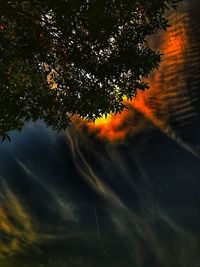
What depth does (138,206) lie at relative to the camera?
1902 inches

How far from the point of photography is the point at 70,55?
19375mm

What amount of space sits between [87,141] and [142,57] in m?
20.6

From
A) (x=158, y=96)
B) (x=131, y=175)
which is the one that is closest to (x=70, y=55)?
(x=158, y=96)

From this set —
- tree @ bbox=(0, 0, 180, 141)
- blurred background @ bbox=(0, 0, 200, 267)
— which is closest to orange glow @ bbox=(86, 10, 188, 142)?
blurred background @ bbox=(0, 0, 200, 267)

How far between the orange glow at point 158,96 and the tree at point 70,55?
906cm

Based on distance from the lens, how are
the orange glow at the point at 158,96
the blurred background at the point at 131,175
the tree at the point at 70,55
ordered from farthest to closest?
the blurred background at the point at 131,175, the orange glow at the point at 158,96, the tree at the point at 70,55

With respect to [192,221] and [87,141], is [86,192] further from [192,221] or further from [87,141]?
[87,141]

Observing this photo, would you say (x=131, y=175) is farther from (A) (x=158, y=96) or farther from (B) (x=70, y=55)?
(B) (x=70, y=55)

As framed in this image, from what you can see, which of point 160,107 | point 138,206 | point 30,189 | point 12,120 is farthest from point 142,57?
point 30,189

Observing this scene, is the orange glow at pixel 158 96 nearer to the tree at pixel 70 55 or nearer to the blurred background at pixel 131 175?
the blurred background at pixel 131 175

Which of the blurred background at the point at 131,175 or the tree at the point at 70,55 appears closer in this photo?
the tree at the point at 70,55

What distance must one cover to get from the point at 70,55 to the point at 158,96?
12883mm

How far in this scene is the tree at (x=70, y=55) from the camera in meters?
17.6

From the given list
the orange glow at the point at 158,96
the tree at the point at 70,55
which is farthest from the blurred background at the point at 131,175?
the tree at the point at 70,55
